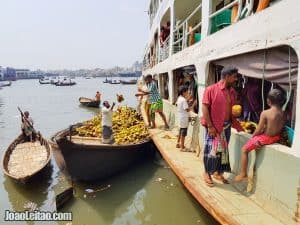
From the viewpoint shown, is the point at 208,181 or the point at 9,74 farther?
the point at 9,74

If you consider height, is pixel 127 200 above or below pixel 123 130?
below

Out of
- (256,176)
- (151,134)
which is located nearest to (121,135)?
(151,134)

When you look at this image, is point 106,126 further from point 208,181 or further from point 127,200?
point 208,181

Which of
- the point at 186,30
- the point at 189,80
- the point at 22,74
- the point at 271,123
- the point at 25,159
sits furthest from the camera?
the point at 22,74

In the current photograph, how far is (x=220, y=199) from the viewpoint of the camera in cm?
468

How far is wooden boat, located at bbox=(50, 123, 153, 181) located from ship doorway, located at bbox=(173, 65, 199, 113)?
1.78 meters

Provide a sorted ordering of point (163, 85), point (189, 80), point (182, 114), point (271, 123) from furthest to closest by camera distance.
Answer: point (163, 85)
point (189, 80)
point (182, 114)
point (271, 123)

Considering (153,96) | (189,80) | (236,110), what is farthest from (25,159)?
(236,110)

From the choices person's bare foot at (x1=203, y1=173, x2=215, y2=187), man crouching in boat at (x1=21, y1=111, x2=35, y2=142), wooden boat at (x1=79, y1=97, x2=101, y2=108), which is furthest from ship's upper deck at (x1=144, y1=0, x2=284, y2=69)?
wooden boat at (x1=79, y1=97, x2=101, y2=108)

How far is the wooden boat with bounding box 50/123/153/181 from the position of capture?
7207 millimetres

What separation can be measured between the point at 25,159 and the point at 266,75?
741 centimetres

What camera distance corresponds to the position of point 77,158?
24.2 feet

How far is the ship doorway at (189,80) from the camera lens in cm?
875

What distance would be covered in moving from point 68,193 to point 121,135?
2624mm
